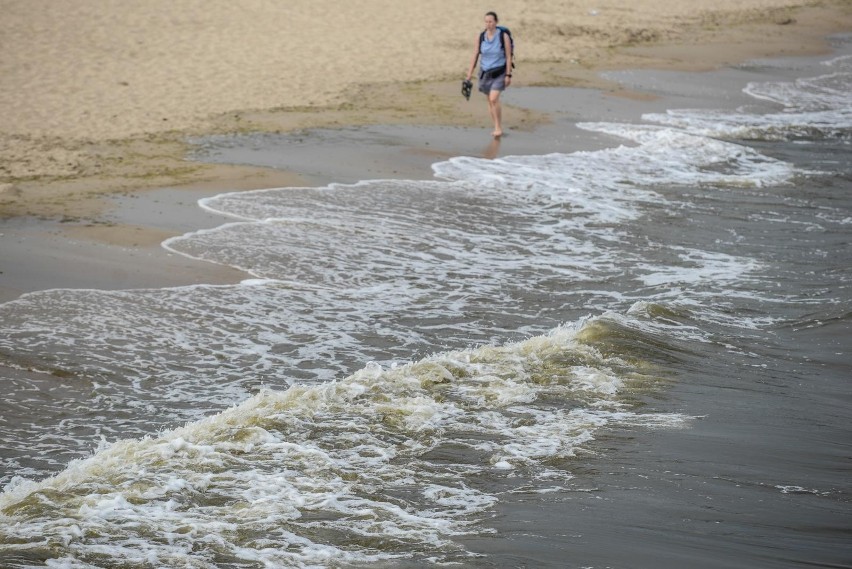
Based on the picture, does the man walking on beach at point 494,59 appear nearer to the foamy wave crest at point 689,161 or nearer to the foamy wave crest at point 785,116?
the foamy wave crest at point 689,161

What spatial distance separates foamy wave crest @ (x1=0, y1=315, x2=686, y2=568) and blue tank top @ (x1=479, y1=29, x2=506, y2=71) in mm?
8176

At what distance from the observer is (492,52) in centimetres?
1456

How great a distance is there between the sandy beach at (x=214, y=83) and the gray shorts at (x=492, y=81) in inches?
38.5

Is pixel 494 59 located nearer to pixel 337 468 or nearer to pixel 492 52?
pixel 492 52

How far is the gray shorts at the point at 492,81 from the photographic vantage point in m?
14.6

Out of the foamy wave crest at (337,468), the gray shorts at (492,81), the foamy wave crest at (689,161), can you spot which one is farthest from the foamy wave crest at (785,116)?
the foamy wave crest at (337,468)

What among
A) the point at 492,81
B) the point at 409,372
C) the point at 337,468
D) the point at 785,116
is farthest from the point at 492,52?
the point at 337,468

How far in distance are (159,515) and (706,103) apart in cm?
1624

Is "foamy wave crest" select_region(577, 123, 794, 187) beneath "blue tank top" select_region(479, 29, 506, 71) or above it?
beneath

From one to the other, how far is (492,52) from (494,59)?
0.10 m

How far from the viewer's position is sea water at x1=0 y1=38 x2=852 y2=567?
4.94 metres

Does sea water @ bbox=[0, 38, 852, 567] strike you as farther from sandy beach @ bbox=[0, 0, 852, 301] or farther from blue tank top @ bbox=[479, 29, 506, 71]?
blue tank top @ bbox=[479, 29, 506, 71]

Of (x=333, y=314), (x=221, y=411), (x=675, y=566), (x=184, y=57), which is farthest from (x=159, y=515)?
(x=184, y=57)

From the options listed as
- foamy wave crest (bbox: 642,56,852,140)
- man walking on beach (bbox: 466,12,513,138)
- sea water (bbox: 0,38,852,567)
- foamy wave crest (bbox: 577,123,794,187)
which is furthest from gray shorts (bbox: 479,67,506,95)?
foamy wave crest (bbox: 642,56,852,140)
